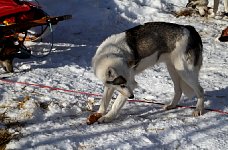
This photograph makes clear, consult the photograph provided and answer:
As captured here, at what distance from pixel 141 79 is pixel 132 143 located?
7.85 feet

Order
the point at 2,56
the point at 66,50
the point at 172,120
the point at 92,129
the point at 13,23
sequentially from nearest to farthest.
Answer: the point at 92,129 < the point at 172,120 < the point at 2,56 < the point at 13,23 < the point at 66,50

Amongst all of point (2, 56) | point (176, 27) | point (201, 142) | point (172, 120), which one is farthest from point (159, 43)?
point (2, 56)

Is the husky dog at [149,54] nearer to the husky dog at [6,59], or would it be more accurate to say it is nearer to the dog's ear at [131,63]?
the dog's ear at [131,63]

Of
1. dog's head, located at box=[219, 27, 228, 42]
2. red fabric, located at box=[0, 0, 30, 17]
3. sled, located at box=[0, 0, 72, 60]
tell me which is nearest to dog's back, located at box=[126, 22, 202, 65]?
sled, located at box=[0, 0, 72, 60]

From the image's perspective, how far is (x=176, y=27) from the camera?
200 inches

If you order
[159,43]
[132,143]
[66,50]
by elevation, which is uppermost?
[159,43]

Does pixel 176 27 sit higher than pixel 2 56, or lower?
higher

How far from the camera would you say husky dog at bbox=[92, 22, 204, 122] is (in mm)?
4777

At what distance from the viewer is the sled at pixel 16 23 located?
21.2ft

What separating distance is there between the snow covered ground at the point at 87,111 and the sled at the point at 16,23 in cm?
28

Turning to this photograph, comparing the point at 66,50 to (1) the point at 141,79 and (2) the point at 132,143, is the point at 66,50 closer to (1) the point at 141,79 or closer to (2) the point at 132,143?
(1) the point at 141,79

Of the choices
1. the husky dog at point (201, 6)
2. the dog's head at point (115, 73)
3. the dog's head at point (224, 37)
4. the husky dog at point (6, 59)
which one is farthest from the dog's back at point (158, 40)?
the husky dog at point (201, 6)

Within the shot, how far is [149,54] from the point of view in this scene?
500cm

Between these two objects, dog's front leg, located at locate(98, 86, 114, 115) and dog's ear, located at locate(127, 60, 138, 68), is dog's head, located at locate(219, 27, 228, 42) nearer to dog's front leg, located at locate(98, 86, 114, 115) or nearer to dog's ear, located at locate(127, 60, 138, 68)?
dog's ear, located at locate(127, 60, 138, 68)
